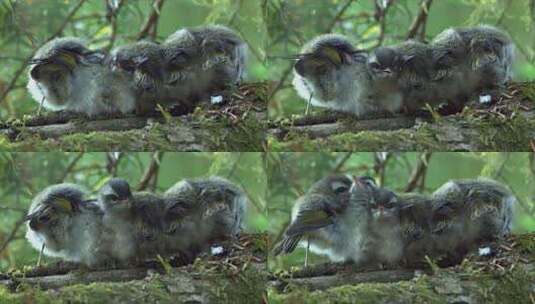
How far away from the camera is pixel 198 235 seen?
2.48 m

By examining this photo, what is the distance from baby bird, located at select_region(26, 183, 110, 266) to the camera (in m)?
2.46

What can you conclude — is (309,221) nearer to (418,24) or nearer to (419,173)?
(419,173)

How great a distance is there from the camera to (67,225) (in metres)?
2.47

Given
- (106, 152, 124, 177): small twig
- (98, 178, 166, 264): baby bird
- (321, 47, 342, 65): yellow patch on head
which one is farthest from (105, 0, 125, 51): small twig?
(321, 47, 342, 65): yellow patch on head

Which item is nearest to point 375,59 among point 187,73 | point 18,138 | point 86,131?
point 187,73

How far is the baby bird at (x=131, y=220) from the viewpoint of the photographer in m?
2.46

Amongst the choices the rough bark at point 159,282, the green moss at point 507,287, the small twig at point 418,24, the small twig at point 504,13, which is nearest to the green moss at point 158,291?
the rough bark at point 159,282

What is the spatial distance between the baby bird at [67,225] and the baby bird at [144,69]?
1.23 ft

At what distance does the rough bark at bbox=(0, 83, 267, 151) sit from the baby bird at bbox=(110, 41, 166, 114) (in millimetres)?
60

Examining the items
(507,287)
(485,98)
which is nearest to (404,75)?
(485,98)

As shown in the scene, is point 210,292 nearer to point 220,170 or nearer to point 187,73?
point 220,170

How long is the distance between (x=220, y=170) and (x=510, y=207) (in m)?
1.00

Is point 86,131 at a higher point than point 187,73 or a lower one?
lower

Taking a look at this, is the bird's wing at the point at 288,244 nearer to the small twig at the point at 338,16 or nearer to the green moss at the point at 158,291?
the green moss at the point at 158,291
